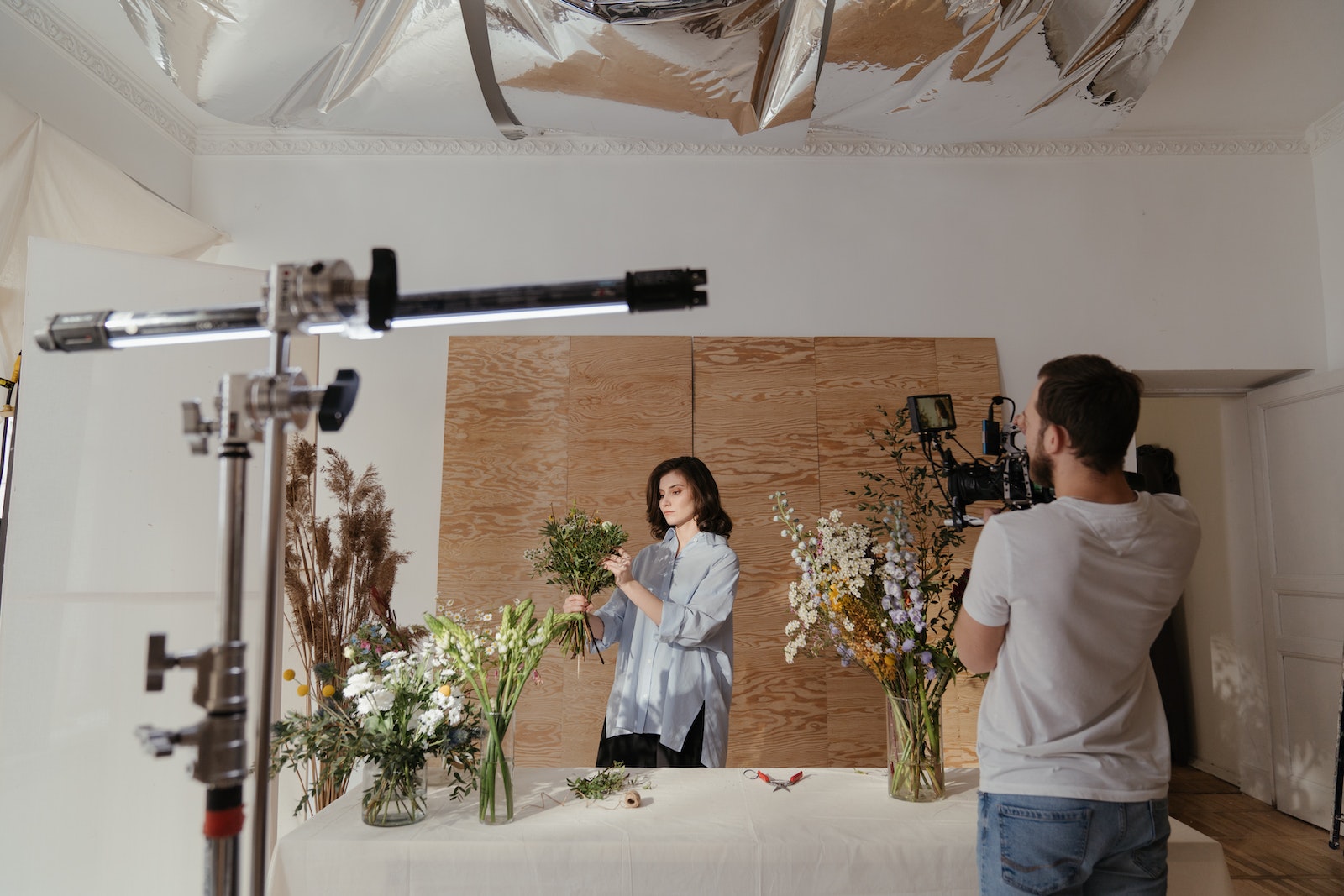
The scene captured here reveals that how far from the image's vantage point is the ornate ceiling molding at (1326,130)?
171 inches

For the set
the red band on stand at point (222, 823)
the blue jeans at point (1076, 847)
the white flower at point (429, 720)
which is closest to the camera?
the red band on stand at point (222, 823)

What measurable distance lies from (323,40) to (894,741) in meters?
2.74

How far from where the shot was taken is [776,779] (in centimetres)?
Answer: 228

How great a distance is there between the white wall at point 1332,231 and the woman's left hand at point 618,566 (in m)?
3.75

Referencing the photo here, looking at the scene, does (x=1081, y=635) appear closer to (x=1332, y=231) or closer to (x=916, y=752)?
(x=916, y=752)

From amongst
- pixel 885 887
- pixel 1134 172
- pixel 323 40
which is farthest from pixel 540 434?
pixel 1134 172

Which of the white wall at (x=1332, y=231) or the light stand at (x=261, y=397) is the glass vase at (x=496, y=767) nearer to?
the light stand at (x=261, y=397)

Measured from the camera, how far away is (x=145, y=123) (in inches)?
163

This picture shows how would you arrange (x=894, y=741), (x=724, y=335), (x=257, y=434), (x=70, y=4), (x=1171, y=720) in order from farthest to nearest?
(x=1171, y=720) < (x=724, y=335) < (x=70, y=4) < (x=894, y=741) < (x=257, y=434)

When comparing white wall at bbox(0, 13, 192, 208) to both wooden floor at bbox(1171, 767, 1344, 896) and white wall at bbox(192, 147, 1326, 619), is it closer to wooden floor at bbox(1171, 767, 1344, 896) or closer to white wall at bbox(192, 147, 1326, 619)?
white wall at bbox(192, 147, 1326, 619)

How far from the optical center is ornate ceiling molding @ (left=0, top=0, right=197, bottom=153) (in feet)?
11.3

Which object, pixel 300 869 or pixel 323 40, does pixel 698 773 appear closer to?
pixel 300 869

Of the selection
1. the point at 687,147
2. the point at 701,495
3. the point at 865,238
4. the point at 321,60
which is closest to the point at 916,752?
the point at 701,495

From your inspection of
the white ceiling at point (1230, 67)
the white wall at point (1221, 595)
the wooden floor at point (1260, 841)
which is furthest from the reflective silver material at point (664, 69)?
the wooden floor at point (1260, 841)
